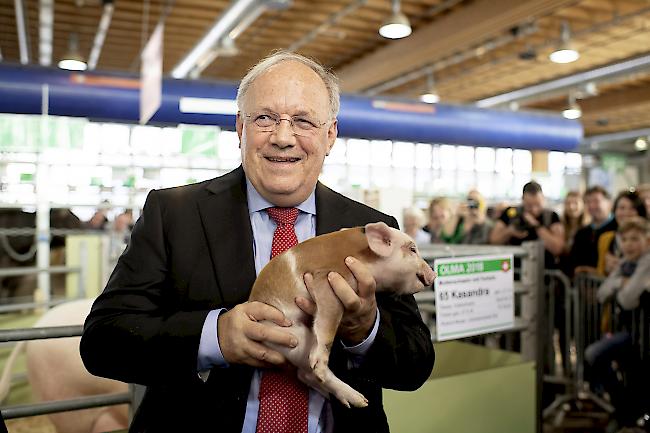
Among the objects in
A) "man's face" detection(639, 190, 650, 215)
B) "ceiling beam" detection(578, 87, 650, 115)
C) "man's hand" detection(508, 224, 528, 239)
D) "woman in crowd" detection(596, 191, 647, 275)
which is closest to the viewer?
"woman in crowd" detection(596, 191, 647, 275)

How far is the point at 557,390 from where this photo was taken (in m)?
4.92

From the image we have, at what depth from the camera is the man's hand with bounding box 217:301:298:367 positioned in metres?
1.13

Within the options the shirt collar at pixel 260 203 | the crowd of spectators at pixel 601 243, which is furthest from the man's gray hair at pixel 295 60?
the crowd of spectators at pixel 601 243

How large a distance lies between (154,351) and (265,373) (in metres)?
0.25

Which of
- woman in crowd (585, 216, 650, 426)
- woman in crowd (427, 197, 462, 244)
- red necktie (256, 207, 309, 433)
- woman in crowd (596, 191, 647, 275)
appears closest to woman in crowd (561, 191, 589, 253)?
woman in crowd (596, 191, 647, 275)

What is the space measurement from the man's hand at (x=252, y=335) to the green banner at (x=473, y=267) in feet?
4.73

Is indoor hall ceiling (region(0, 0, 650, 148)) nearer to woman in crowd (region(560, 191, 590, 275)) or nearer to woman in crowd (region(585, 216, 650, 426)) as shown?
woman in crowd (region(560, 191, 590, 275))

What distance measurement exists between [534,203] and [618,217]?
645 millimetres

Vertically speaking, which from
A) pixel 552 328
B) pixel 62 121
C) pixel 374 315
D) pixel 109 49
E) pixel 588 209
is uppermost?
pixel 109 49

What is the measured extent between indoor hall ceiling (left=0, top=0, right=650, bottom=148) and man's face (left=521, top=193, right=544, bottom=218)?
2481mm

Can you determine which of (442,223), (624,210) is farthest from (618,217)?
(442,223)

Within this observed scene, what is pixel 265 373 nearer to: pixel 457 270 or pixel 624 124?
pixel 457 270

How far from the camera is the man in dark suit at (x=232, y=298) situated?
3.98 feet

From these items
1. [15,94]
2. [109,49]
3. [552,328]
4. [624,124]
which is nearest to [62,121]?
[15,94]
